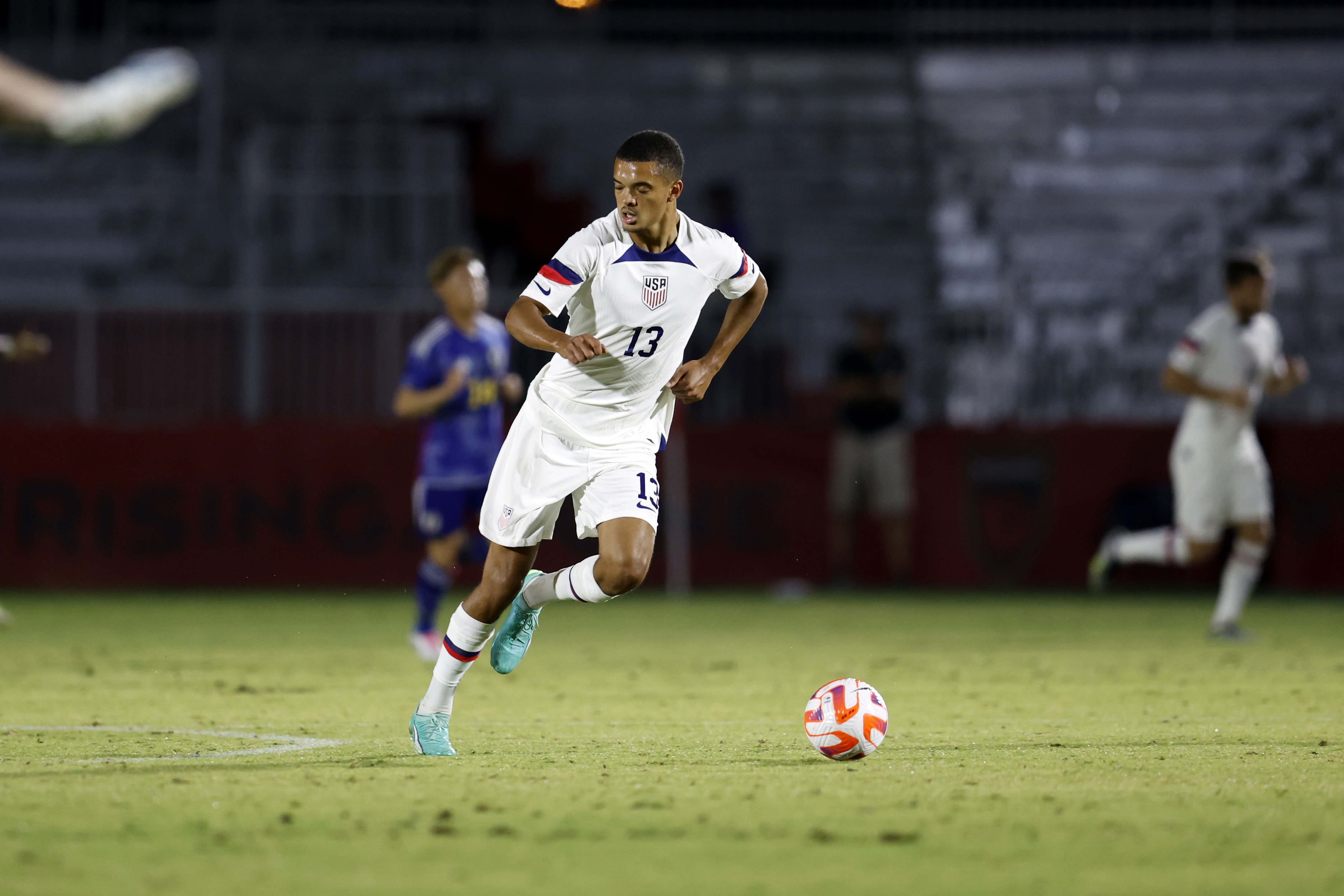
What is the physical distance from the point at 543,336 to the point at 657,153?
0.81 m

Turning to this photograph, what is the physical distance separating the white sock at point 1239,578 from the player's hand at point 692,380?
21.9 ft

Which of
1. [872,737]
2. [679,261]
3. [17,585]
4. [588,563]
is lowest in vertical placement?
[17,585]

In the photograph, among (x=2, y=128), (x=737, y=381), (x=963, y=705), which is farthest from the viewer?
(x=737, y=381)

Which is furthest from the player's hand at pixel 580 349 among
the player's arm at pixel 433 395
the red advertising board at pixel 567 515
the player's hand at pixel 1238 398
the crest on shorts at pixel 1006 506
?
the crest on shorts at pixel 1006 506

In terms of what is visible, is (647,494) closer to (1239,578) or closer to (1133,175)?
(1239,578)

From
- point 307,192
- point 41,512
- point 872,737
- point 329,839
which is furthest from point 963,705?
point 307,192

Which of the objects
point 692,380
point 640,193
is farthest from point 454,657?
point 640,193

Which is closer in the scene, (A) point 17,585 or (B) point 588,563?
(B) point 588,563

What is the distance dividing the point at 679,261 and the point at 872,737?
76.3 inches

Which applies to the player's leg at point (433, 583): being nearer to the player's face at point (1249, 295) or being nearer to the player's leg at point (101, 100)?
the player's leg at point (101, 100)

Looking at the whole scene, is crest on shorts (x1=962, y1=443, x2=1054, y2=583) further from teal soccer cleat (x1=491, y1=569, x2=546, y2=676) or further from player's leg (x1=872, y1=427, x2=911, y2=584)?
→ teal soccer cleat (x1=491, y1=569, x2=546, y2=676)

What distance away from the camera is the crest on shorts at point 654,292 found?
6.92 meters

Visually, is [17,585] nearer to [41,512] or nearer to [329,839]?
[41,512]

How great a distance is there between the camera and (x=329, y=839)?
4961 mm
